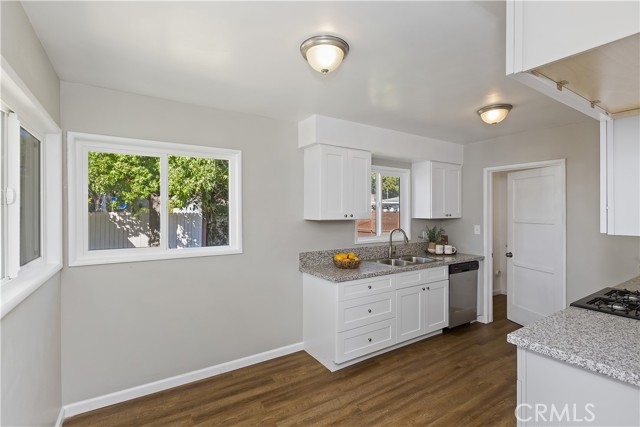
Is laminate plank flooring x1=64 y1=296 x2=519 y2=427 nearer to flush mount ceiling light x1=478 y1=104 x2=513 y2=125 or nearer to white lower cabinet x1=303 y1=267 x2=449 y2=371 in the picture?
white lower cabinet x1=303 y1=267 x2=449 y2=371

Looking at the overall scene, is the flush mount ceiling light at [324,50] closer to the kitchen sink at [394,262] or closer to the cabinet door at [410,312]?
the cabinet door at [410,312]

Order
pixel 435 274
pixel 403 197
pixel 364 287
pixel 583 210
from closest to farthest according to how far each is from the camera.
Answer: pixel 364 287, pixel 583 210, pixel 435 274, pixel 403 197

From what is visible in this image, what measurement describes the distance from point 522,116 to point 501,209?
105 inches

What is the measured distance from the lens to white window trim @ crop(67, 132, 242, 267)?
2309mm

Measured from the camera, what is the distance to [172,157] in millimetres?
2785

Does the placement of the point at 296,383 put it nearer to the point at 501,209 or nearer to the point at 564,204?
the point at 564,204

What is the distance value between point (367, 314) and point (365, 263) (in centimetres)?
70

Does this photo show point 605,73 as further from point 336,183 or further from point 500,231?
point 500,231

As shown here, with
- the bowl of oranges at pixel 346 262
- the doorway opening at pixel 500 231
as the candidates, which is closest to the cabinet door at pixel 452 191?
the doorway opening at pixel 500 231

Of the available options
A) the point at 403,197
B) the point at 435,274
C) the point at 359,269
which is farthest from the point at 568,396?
the point at 403,197

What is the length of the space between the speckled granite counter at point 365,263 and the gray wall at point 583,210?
101 centimetres

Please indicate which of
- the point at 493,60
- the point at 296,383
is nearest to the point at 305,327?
the point at 296,383

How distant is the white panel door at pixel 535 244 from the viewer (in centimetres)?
357

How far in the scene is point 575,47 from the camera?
0.97m
